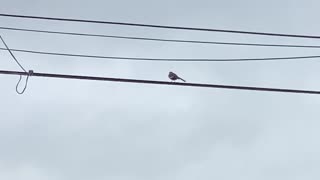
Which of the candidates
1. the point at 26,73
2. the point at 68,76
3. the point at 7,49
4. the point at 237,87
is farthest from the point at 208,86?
the point at 7,49

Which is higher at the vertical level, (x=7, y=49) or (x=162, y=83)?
(x=7, y=49)

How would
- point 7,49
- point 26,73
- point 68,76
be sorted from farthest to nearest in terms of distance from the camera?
1. point 7,49
2. point 26,73
3. point 68,76

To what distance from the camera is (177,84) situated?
1101cm

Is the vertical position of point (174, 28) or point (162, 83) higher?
point (174, 28)

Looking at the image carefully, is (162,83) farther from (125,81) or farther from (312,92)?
(312,92)

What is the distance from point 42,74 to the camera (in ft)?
36.8

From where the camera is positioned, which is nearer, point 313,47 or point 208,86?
point 208,86

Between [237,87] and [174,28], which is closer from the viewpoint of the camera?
[237,87]

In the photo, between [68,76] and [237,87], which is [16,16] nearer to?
[68,76]

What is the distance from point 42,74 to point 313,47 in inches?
240

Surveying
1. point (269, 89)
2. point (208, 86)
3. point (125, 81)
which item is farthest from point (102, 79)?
point (269, 89)

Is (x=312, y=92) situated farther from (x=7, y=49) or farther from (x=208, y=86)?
(x=7, y=49)

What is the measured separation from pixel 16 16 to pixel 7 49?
1776 mm

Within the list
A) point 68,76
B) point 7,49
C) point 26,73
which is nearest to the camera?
point 68,76
